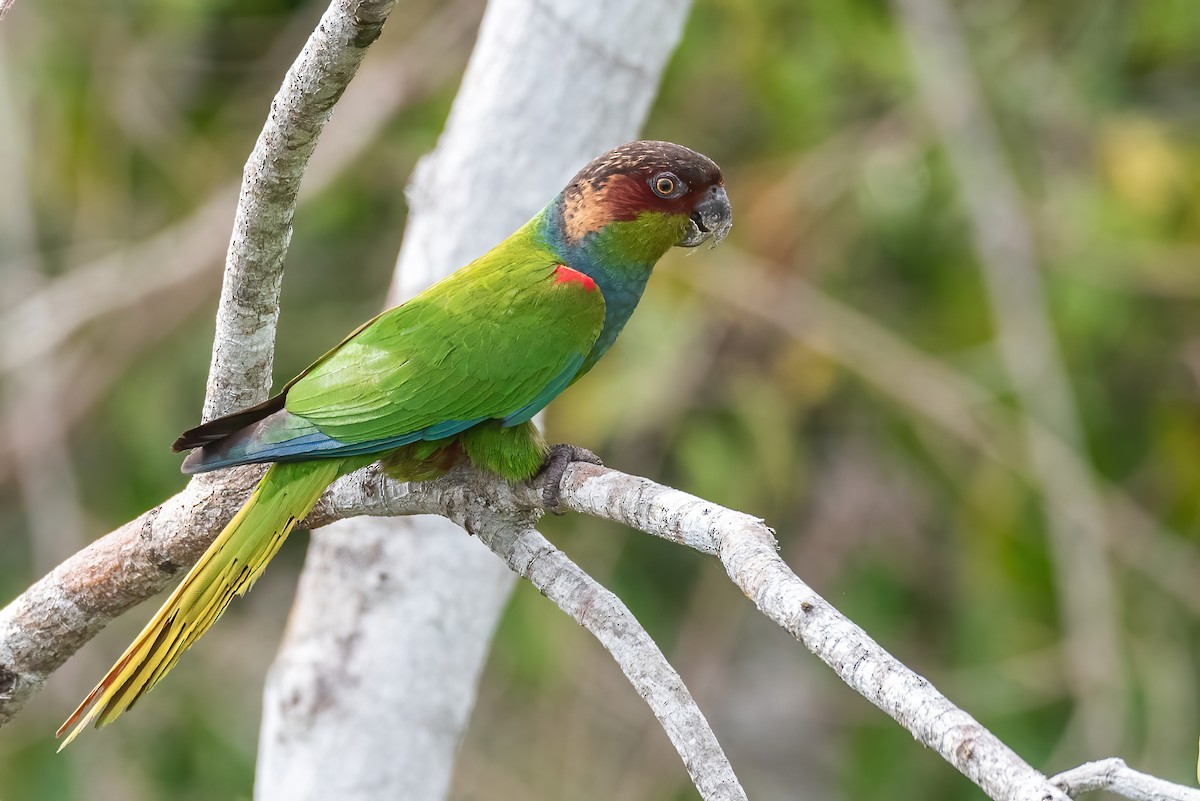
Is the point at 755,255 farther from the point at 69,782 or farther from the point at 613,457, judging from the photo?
the point at 69,782

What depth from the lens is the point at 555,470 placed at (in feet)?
7.97

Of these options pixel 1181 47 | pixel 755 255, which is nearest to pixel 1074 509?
pixel 755 255

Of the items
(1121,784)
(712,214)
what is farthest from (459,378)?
(1121,784)

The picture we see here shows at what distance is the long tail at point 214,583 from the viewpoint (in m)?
2.22

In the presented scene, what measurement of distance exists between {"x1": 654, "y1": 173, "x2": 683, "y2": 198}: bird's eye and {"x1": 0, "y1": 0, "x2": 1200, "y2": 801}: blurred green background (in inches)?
82.4

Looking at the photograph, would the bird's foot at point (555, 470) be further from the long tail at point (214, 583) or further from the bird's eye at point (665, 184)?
the bird's eye at point (665, 184)

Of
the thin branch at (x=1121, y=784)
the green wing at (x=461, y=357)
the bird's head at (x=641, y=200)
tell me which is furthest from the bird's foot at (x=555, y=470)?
the thin branch at (x=1121, y=784)

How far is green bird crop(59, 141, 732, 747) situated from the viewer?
2.33m

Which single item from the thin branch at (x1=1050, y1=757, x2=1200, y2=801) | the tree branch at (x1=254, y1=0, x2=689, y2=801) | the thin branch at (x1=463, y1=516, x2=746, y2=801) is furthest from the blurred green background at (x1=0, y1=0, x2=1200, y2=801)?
the thin branch at (x1=1050, y1=757, x2=1200, y2=801)

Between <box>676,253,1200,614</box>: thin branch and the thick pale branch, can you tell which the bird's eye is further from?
<box>676,253,1200,614</box>: thin branch

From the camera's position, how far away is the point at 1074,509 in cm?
462

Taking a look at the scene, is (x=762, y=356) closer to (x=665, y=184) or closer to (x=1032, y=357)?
(x=1032, y=357)

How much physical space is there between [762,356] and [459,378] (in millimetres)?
2996

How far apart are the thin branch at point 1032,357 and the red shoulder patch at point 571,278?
2.56 m
